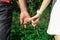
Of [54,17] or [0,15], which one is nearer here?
[54,17]

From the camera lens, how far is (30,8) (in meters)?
6.44

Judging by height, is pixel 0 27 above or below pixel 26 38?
above

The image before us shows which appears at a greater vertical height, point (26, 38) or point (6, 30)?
point (6, 30)

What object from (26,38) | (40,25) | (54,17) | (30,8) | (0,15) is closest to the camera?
(54,17)

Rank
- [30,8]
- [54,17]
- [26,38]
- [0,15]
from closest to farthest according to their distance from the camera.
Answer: [54,17] → [0,15] → [26,38] → [30,8]

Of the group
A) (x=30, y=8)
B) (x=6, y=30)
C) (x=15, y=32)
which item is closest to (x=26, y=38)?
(x=15, y=32)

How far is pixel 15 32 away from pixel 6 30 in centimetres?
181

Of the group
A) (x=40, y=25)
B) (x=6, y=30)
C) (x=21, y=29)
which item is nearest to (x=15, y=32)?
(x=21, y=29)

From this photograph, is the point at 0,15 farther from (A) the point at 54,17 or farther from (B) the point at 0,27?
(A) the point at 54,17

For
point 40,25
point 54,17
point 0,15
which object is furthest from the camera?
point 40,25

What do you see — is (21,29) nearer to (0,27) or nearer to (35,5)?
(35,5)

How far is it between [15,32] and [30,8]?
1002mm

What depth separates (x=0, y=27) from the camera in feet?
12.2

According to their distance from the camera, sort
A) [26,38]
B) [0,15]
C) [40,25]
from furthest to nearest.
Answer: [40,25]
[26,38]
[0,15]
